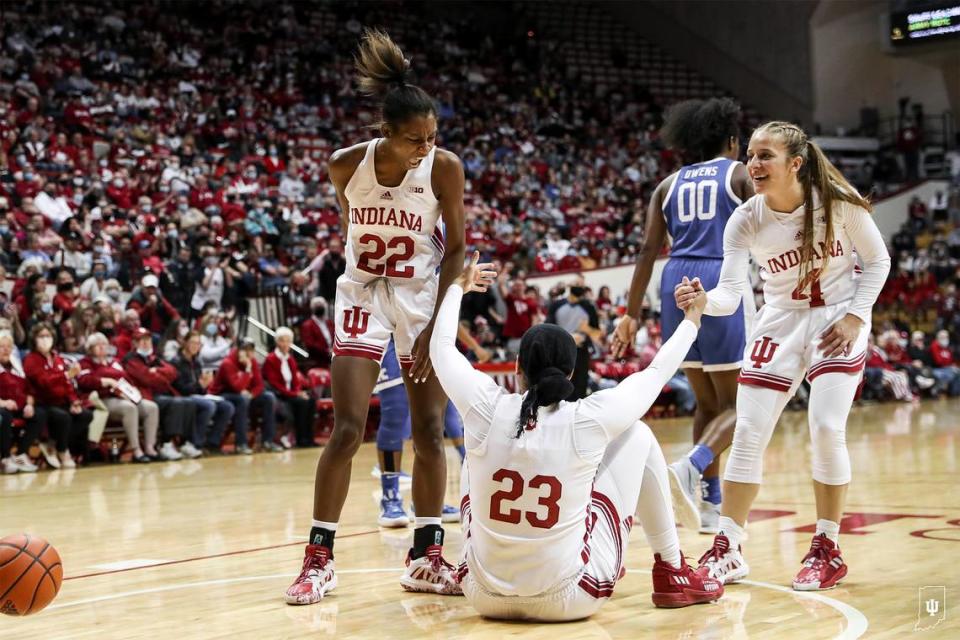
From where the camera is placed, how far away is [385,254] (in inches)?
189

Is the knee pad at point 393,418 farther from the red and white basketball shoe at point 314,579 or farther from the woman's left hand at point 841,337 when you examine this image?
the woman's left hand at point 841,337

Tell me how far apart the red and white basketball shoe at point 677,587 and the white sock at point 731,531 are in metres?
0.43

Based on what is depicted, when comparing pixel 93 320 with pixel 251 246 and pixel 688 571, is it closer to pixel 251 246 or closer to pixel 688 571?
pixel 251 246

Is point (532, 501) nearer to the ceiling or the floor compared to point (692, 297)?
nearer to the floor

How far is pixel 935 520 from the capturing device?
6234 mm

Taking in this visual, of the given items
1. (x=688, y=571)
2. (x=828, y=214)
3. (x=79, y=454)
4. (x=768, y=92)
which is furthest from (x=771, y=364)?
(x=768, y=92)

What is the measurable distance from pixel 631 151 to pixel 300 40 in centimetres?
797

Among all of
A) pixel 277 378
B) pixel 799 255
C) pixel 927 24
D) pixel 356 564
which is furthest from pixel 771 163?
pixel 927 24

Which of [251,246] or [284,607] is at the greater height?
[251,246]

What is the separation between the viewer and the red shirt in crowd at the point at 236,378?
12.3 m

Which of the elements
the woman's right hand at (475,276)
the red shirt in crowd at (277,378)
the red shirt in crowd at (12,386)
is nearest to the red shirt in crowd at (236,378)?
the red shirt in crowd at (277,378)

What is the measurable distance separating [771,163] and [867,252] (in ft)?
1.78

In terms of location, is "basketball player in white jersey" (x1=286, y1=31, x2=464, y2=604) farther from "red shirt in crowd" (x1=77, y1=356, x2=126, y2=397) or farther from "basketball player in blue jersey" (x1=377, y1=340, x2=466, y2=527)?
"red shirt in crowd" (x1=77, y1=356, x2=126, y2=397)

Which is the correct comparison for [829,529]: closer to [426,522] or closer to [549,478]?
[549,478]
